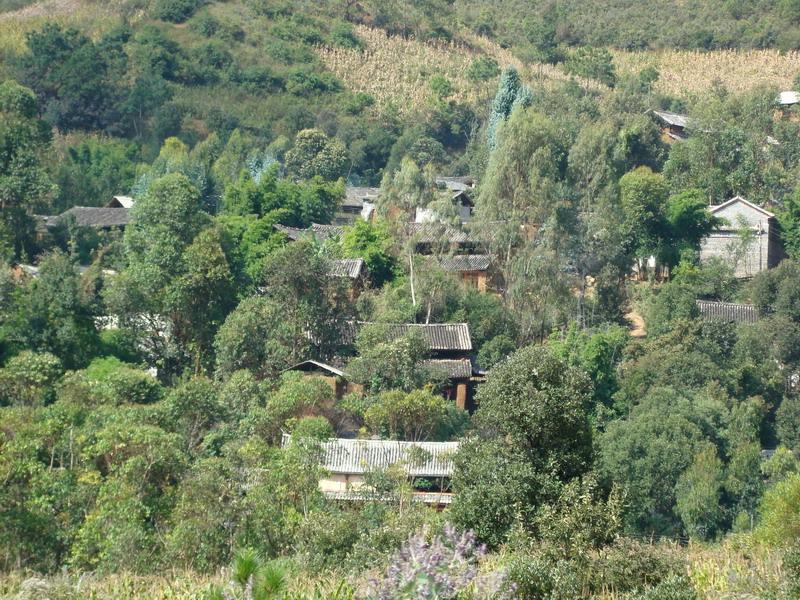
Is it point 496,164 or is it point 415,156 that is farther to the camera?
point 415,156

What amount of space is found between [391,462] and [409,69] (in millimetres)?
35477

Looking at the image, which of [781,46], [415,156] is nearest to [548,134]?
[415,156]

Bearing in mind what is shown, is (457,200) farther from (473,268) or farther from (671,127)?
(671,127)

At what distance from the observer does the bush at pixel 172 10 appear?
52.3m

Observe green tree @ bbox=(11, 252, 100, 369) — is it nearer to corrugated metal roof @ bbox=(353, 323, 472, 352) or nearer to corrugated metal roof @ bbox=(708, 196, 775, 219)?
corrugated metal roof @ bbox=(353, 323, 472, 352)

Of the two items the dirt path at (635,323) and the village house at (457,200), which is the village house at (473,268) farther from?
the dirt path at (635,323)

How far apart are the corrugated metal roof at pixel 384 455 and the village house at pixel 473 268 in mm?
8878

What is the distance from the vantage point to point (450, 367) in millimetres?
24469

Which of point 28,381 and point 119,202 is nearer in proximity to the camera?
point 28,381

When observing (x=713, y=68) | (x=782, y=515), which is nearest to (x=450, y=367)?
(x=782, y=515)

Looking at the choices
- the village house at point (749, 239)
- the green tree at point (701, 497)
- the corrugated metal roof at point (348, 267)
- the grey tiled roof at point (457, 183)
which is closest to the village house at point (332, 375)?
the corrugated metal roof at point (348, 267)

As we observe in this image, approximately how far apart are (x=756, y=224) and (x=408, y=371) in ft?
41.8

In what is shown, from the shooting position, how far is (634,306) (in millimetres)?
29469

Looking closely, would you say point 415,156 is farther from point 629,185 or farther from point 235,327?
point 235,327
